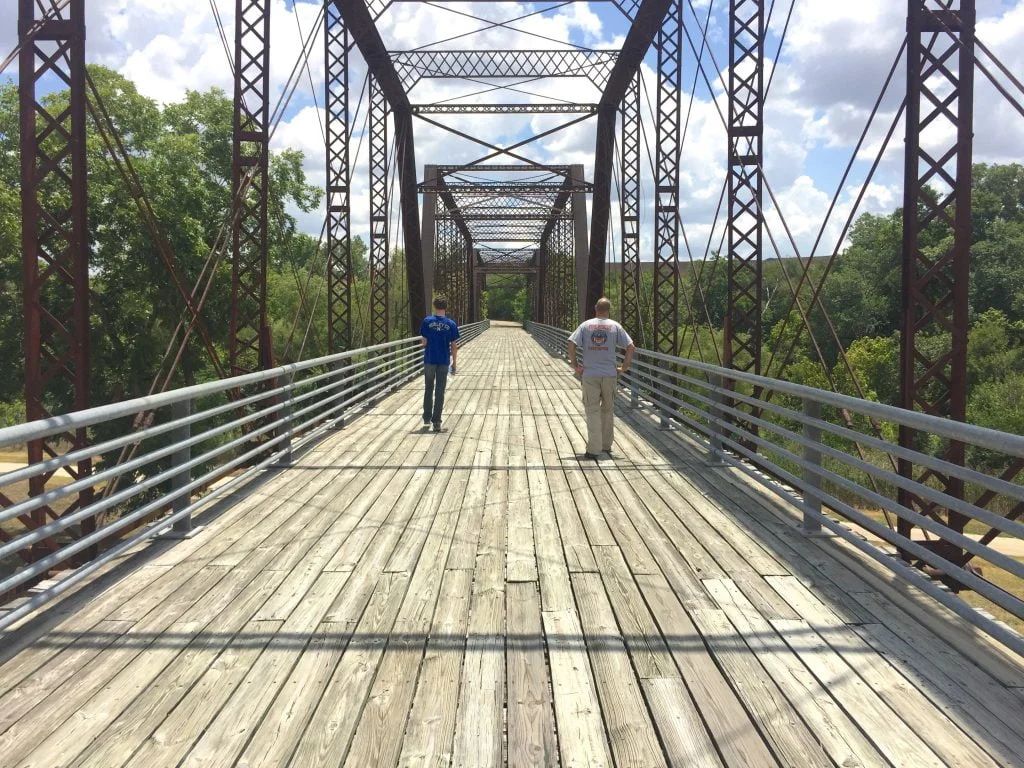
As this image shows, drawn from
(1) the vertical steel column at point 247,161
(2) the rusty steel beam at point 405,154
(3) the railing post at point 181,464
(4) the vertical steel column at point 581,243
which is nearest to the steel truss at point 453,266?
(4) the vertical steel column at point 581,243

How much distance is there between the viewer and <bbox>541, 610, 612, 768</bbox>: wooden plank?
9.51ft

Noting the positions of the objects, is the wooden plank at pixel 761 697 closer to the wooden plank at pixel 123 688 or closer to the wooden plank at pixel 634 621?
the wooden plank at pixel 634 621

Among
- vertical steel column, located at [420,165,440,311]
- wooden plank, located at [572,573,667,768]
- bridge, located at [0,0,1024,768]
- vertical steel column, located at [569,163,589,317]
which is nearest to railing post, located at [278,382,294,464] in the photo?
bridge, located at [0,0,1024,768]

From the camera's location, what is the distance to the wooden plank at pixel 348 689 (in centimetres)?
292

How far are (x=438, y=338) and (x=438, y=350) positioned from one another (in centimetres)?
17

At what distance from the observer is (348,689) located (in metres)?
3.38

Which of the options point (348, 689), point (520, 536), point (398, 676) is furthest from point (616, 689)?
point (520, 536)

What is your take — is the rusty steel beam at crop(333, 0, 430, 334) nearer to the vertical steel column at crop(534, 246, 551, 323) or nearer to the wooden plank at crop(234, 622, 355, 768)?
the wooden plank at crop(234, 622, 355, 768)

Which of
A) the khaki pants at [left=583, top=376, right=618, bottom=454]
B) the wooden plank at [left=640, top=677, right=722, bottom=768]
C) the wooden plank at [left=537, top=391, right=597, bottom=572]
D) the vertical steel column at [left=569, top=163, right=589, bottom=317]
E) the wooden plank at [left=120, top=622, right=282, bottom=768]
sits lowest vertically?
the wooden plank at [left=537, top=391, right=597, bottom=572]

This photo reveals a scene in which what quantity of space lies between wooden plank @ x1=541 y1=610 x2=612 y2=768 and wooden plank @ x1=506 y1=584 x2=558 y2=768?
4 centimetres

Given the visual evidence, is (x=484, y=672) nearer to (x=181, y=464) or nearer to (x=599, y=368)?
(x=181, y=464)

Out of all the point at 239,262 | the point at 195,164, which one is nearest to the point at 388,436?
the point at 239,262

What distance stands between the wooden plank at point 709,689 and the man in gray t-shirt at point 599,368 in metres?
4.30

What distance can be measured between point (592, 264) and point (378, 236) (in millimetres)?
7559
